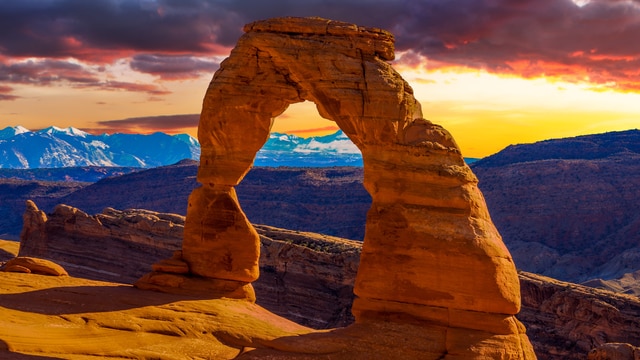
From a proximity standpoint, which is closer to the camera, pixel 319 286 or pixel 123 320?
pixel 123 320

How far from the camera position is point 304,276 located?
4866cm

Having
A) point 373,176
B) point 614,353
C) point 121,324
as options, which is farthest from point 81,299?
point 614,353

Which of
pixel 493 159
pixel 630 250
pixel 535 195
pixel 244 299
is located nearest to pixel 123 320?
pixel 244 299

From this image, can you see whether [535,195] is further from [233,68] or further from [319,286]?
[233,68]

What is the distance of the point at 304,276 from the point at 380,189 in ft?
90.7

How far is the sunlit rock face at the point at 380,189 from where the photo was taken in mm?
20531

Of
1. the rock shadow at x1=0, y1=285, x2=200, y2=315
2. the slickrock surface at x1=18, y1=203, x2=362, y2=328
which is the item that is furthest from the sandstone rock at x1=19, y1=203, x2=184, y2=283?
the rock shadow at x1=0, y1=285, x2=200, y2=315

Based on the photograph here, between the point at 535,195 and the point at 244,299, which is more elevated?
the point at 535,195

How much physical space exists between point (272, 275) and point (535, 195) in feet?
185

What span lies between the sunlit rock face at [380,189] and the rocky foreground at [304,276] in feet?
40.8

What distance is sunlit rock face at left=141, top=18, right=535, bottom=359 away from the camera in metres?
20.5

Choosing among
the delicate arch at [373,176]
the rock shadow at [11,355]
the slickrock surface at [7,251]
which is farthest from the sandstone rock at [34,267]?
the slickrock surface at [7,251]

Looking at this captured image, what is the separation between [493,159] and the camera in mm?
121812

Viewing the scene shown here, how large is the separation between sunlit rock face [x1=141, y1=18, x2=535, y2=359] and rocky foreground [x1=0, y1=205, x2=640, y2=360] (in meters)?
12.4
